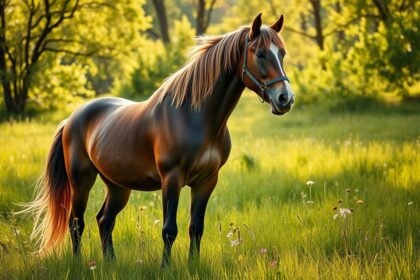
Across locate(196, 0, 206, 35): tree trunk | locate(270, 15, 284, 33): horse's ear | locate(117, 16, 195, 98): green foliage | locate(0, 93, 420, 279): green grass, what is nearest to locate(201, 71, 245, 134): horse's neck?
locate(270, 15, 284, 33): horse's ear

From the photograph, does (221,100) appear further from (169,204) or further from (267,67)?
(169,204)

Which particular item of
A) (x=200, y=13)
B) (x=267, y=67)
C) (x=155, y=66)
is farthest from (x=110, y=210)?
(x=200, y=13)

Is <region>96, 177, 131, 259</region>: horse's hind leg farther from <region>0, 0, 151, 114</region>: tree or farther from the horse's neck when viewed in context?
<region>0, 0, 151, 114</region>: tree

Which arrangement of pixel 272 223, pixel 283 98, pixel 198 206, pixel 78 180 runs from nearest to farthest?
1. pixel 283 98
2. pixel 198 206
3. pixel 78 180
4. pixel 272 223

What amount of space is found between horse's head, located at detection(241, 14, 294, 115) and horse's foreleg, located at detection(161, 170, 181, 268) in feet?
2.95

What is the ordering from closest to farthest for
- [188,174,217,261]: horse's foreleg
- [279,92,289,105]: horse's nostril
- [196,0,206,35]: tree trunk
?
[279,92,289,105]: horse's nostril, [188,174,217,261]: horse's foreleg, [196,0,206,35]: tree trunk

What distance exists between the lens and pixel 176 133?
3.61m

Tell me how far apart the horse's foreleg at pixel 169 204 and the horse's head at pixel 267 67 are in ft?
2.95

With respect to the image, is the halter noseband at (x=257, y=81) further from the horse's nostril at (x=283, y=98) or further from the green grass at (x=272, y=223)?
the green grass at (x=272, y=223)

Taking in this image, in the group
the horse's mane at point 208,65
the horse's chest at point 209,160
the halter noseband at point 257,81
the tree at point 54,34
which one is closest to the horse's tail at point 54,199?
the horse's mane at point 208,65

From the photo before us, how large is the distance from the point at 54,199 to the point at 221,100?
2.08 meters

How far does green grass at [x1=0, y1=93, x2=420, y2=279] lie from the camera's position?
11.7 ft

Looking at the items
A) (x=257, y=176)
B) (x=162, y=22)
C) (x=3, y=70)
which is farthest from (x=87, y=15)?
(x=257, y=176)

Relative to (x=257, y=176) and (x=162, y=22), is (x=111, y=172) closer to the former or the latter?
(x=257, y=176)
